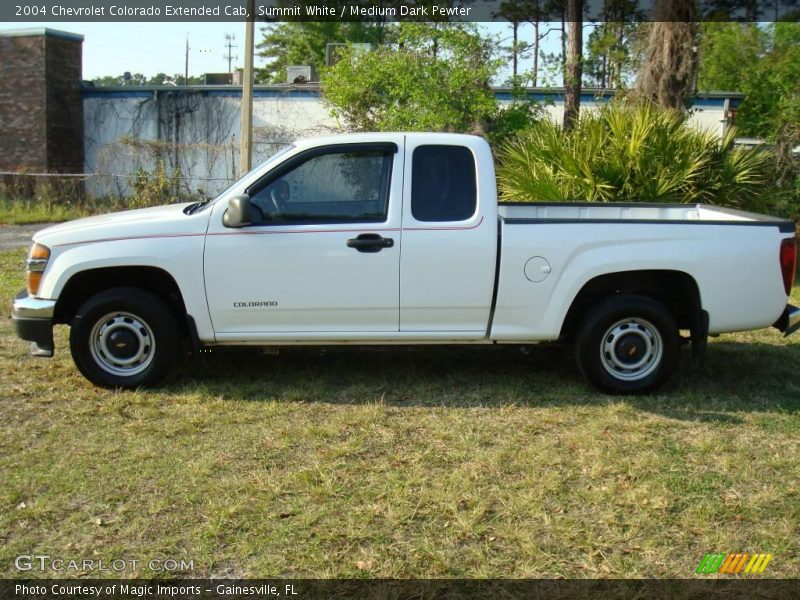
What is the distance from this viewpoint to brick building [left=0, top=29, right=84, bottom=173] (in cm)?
2412

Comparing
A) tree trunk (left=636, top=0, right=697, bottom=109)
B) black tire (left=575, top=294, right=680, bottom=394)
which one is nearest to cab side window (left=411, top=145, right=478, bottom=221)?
black tire (left=575, top=294, right=680, bottom=394)

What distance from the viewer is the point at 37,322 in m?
6.28

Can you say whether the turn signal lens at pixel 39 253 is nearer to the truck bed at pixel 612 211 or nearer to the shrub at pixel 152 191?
the truck bed at pixel 612 211

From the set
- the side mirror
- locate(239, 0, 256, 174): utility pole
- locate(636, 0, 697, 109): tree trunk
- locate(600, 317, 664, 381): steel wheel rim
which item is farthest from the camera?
locate(239, 0, 256, 174): utility pole

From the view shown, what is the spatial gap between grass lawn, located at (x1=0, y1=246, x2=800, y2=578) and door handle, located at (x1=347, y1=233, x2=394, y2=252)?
1124 millimetres

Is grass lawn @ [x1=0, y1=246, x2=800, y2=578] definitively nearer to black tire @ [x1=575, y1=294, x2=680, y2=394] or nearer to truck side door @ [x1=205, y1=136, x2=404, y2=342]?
black tire @ [x1=575, y1=294, x2=680, y2=394]

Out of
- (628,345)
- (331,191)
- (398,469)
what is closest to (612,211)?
(628,345)

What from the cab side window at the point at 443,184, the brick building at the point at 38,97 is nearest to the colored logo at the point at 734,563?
the cab side window at the point at 443,184

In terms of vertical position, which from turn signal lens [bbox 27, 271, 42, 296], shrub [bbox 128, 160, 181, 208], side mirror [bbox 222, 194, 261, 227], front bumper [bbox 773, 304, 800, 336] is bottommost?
front bumper [bbox 773, 304, 800, 336]

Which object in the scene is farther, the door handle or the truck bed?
the truck bed

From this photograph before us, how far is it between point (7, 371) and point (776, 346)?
7010mm

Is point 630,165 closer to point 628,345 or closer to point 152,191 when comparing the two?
point 628,345

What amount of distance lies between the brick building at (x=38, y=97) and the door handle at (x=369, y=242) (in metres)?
20.4

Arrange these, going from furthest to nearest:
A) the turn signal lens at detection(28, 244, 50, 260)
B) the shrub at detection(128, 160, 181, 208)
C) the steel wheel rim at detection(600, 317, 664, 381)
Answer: the shrub at detection(128, 160, 181, 208) < the steel wheel rim at detection(600, 317, 664, 381) < the turn signal lens at detection(28, 244, 50, 260)
